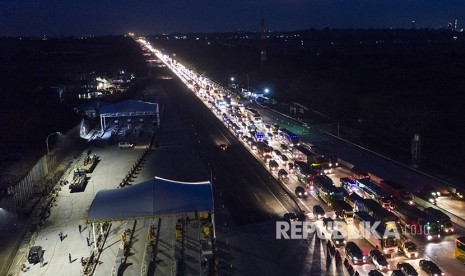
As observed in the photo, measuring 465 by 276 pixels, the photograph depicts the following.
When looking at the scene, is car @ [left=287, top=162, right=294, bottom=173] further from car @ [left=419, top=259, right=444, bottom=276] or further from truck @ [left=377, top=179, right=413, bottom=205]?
car @ [left=419, top=259, right=444, bottom=276]

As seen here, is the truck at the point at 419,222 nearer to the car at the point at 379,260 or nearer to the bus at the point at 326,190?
the bus at the point at 326,190

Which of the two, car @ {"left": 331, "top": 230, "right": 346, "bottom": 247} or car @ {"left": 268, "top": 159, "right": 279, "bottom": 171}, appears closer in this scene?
car @ {"left": 331, "top": 230, "right": 346, "bottom": 247}

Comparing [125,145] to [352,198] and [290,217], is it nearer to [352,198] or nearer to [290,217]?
[290,217]

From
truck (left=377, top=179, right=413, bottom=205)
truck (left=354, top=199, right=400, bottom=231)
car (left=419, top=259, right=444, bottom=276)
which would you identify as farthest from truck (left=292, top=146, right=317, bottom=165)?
car (left=419, top=259, right=444, bottom=276)

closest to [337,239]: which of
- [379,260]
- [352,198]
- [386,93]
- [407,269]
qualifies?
[379,260]

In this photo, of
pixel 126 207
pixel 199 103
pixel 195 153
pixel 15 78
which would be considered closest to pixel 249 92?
pixel 199 103

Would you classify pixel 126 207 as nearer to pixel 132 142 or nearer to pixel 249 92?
pixel 132 142
